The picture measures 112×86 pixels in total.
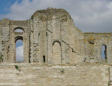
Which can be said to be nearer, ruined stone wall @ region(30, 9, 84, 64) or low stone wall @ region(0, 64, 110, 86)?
low stone wall @ region(0, 64, 110, 86)

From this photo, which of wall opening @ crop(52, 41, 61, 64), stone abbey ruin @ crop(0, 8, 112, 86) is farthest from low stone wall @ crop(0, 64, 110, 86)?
wall opening @ crop(52, 41, 61, 64)

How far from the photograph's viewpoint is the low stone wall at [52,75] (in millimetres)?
17422

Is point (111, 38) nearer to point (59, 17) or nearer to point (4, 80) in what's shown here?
point (59, 17)

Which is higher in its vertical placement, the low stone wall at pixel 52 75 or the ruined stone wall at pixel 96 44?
the ruined stone wall at pixel 96 44

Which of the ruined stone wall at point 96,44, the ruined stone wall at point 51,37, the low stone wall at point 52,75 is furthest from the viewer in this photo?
the ruined stone wall at point 96,44

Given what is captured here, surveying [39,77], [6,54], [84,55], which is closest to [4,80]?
[39,77]

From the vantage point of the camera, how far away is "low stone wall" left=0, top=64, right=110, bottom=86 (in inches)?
686

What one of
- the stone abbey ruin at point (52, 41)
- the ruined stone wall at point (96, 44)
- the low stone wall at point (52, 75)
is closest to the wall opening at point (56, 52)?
the stone abbey ruin at point (52, 41)

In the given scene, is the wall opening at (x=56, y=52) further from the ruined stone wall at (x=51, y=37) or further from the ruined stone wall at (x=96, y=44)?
the ruined stone wall at (x=96, y=44)

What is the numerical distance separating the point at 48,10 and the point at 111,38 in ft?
28.4

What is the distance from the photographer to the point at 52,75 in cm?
1772

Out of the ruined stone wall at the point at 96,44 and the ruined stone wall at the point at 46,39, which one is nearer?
the ruined stone wall at the point at 46,39

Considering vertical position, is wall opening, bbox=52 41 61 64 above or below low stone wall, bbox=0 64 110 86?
above

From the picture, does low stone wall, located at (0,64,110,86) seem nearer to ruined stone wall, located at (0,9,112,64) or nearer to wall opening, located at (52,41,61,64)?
ruined stone wall, located at (0,9,112,64)
